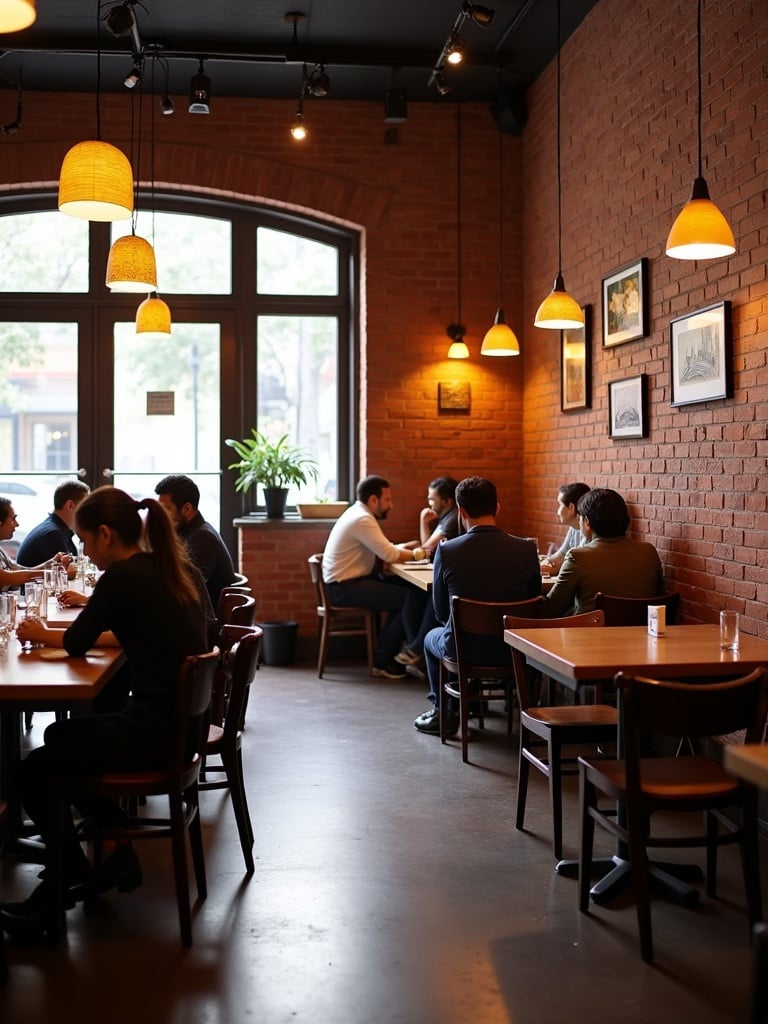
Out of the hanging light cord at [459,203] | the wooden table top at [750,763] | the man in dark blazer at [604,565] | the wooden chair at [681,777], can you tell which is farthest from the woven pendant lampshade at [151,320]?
the wooden table top at [750,763]

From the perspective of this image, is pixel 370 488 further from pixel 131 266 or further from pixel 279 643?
pixel 131 266

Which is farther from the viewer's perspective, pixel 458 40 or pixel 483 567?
pixel 458 40

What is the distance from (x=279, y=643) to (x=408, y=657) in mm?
1057

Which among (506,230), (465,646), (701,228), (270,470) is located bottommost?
(465,646)

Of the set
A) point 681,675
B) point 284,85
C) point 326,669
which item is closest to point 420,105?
point 284,85

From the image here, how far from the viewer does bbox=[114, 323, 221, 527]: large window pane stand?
8.34 metres

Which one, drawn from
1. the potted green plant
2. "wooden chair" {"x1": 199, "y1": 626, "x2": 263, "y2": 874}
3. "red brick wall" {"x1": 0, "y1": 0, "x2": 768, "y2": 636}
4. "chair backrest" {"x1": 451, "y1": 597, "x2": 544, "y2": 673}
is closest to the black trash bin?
"red brick wall" {"x1": 0, "y1": 0, "x2": 768, "y2": 636}

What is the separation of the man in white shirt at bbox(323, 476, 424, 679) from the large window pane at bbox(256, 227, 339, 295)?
198cm

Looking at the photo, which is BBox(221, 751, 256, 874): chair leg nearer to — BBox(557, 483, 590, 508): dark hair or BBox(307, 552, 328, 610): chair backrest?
BBox(557, 483, 590, 508): dark hair

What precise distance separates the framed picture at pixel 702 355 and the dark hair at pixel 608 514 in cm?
62

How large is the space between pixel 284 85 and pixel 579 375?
321 centimetres

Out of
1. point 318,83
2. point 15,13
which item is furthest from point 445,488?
point 15,13

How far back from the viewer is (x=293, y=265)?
8.48 metres

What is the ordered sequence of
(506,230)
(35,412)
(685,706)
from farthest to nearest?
(35,412), (506,230), (685,706)
